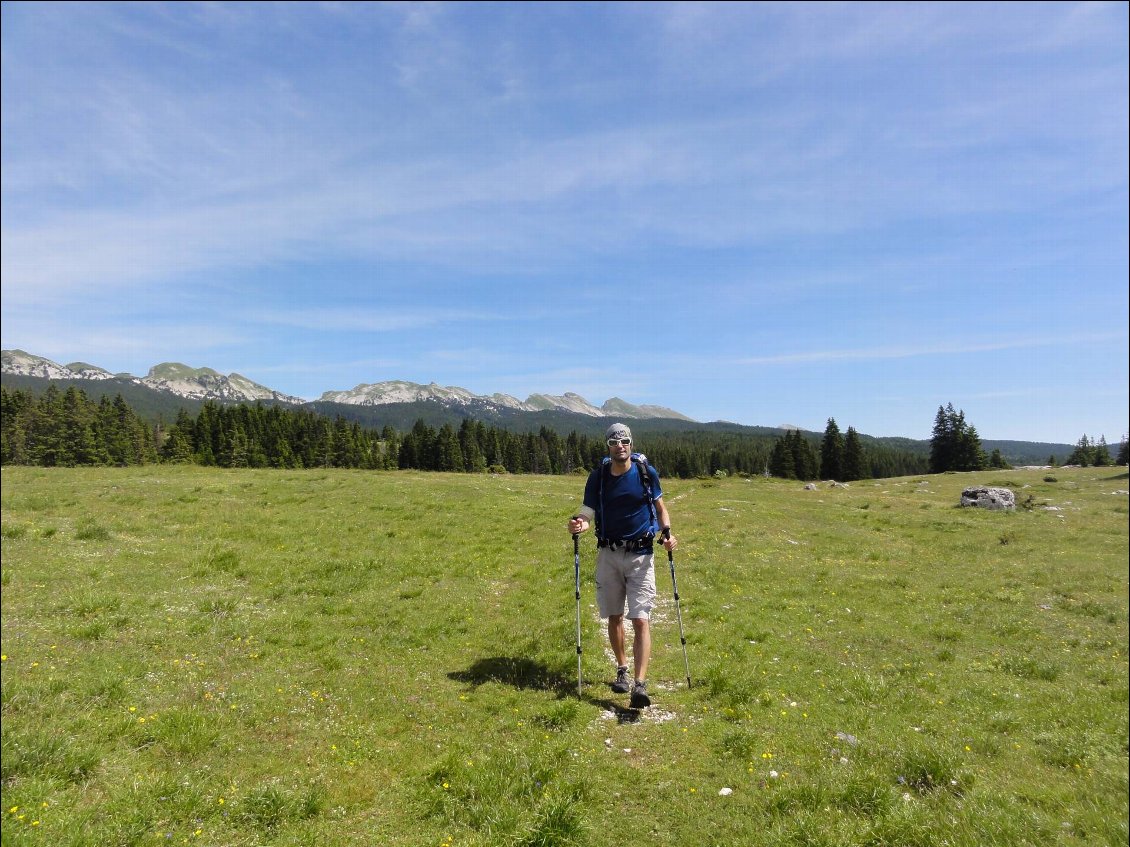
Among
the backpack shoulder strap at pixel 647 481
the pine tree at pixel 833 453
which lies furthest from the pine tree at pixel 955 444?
the backpack shoulder strap at pixel 647 481

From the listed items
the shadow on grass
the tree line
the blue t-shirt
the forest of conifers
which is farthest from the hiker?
the tree line

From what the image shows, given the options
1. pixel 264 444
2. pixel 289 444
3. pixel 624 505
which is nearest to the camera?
pixel 624 505

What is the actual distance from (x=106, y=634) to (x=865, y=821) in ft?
43.8

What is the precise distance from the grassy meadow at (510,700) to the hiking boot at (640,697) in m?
0.30

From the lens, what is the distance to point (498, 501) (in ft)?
114

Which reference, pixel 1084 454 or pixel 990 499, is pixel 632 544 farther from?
pixel 1084 454

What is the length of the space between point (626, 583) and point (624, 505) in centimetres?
147

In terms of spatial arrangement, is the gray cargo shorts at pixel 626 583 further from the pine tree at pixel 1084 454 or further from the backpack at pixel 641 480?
the pine tree at pixel 1084 454

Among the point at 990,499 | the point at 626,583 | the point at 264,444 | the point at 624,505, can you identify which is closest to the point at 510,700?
the point at 626,583

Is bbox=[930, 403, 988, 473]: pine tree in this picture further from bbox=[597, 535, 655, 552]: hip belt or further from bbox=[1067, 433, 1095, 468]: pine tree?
bbox=[597, 535, 655, 552]: hip belt

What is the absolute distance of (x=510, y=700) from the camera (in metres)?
9.77

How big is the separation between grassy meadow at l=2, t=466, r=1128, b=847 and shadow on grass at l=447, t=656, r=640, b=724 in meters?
0.08

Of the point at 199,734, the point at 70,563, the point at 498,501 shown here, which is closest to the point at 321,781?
the point at 199,734

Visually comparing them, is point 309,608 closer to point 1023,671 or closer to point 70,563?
point 70,563
